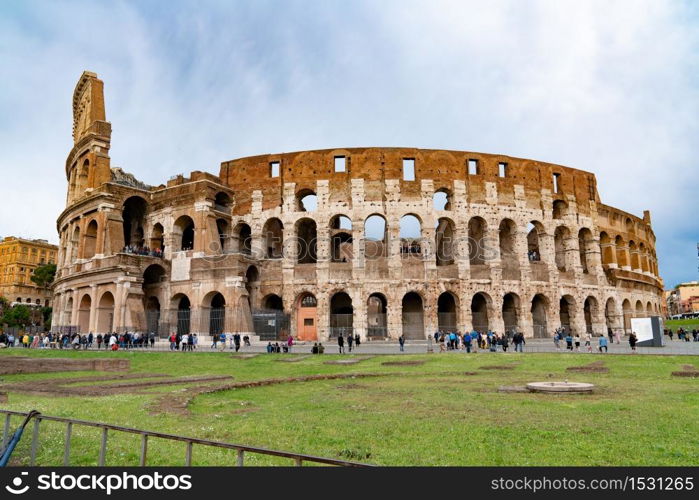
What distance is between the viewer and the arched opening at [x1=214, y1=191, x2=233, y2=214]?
3441cm

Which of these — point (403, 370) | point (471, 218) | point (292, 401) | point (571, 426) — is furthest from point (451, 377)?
point (471, 218)

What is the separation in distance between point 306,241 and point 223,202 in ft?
22.1

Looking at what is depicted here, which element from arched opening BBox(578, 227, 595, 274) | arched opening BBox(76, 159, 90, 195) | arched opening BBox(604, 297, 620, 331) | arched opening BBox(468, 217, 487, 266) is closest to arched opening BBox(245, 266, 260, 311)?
arched opening BBox(468, 217, 487, 266)

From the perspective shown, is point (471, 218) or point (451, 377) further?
point (471, 218)

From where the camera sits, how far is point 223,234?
115 ft

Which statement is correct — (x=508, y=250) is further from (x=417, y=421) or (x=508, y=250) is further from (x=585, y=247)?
(x=417, y=421)

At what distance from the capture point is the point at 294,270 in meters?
32.3

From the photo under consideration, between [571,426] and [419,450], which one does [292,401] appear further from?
[571,426]

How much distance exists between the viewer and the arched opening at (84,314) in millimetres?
33128

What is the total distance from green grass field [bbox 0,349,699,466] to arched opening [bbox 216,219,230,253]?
22642mm

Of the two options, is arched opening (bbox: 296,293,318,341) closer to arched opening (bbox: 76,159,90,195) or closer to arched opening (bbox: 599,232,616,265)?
arched opening (bbox: 76,159,90,195)

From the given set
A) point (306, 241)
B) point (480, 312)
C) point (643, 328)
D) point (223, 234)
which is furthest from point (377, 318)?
point (643, 328)

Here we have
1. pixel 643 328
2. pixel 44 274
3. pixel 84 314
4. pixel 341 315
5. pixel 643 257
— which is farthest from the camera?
pixel 44 274
